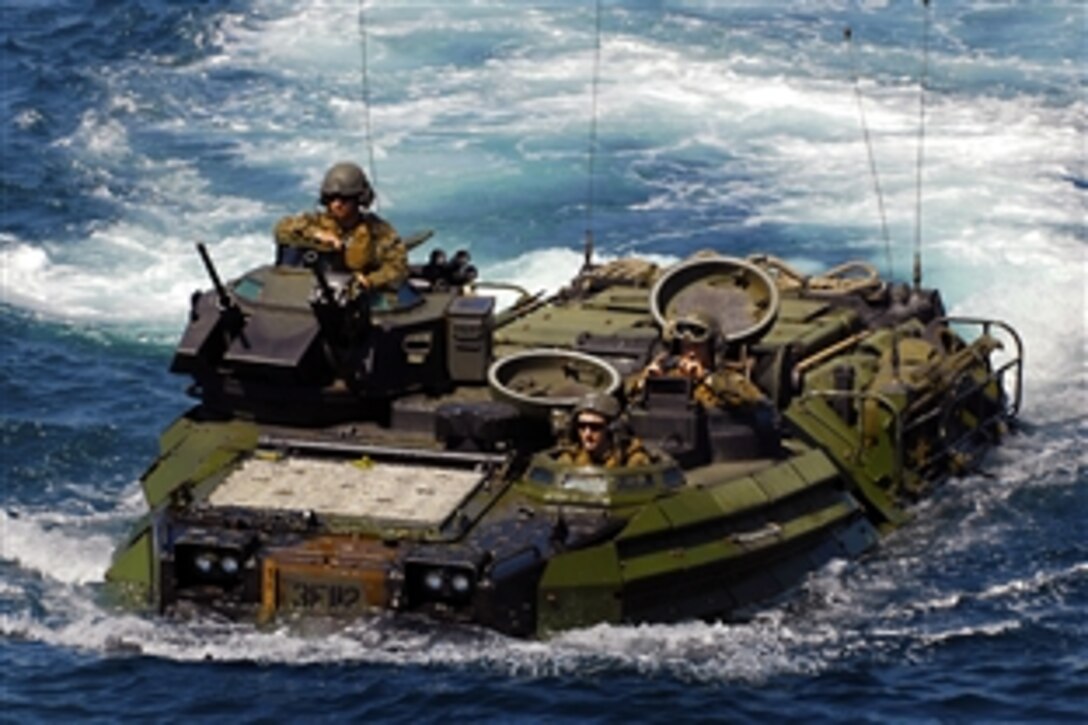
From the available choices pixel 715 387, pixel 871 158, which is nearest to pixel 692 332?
pixel 715 387

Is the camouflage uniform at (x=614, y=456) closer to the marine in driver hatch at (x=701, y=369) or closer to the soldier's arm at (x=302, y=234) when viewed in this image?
the marine in driver hatch at (x=701, y=369)

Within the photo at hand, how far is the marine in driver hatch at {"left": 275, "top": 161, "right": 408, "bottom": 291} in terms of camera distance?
31844mm

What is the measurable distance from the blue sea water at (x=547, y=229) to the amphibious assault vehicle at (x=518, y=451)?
1.50 ft

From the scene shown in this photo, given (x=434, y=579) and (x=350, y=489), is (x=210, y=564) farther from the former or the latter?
(x=434, y=579)

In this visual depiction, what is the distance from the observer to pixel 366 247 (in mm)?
31891

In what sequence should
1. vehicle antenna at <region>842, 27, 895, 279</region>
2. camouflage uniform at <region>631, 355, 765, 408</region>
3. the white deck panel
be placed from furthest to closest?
vehicle antenna at <region>842, 27, 895, 279</region> < camouflage uniform at <region>631, 355, 765, 408</region> < the white deck panel

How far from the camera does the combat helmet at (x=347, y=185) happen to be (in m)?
31.9

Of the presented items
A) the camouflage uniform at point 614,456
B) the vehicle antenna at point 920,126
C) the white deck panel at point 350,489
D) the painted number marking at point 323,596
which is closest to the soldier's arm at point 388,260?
the white deck panel at point 350,489

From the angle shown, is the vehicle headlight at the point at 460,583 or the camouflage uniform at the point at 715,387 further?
the camouflage uniform at the point at 715,387

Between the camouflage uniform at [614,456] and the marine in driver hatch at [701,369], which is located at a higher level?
the marine in driver hatch at [701,369]

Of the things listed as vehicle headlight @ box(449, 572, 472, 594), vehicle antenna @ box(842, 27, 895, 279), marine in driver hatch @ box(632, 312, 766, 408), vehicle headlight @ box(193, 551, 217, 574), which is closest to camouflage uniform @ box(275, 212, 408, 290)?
marine in driver hatch @ box(632, 312, 766, 408)

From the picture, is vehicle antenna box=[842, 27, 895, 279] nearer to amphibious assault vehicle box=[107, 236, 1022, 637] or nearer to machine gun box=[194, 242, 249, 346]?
amphibious assault vehicle box=[107, 236, 1022, 637]

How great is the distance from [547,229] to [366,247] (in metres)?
15.0

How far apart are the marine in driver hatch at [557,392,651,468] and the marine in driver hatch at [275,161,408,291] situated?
3.55 metres
